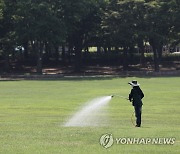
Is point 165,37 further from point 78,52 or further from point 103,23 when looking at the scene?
point 78,52

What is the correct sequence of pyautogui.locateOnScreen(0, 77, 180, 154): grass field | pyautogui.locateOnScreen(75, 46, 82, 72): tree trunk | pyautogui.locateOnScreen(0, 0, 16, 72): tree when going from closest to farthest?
pyautogui.locateOnScreen(0, 77, 180, 154): grass field → pyautogui.locateOnScreen(0, 0, 16, 72): tree → pyautogui.locateOnScreen(75, 46, 82, 72): tree trunk

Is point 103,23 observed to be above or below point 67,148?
above

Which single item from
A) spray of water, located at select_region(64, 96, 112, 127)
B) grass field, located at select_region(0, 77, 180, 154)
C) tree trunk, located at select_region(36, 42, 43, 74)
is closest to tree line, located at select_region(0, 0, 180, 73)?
tree trunk, located at select_region(36, 42, 43, 74)

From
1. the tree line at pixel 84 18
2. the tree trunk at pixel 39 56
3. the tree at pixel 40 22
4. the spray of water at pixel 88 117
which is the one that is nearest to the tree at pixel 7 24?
the tree line at pixel 84 18

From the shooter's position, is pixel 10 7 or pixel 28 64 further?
pixel 28 64

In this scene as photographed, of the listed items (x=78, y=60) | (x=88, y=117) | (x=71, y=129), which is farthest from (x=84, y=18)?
(x=71, y=129)

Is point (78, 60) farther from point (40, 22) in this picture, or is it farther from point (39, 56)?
point (40, 22)

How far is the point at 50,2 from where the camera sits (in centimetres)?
6675

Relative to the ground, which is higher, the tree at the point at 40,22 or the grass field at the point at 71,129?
the tree at the point at 40,22

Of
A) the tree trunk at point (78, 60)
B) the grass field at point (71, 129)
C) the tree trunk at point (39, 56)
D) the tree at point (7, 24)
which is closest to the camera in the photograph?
the grass field at point (71, 129)

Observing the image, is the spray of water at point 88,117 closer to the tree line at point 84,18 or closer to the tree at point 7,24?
the tree line at point 84,18

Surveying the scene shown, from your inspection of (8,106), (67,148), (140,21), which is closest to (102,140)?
(67,148)

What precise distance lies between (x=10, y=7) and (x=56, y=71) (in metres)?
12.6

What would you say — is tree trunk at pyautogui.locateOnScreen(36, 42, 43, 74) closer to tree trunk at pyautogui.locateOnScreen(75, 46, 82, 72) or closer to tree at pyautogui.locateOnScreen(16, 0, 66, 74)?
tree at pyautogui.locateOnScreen(16, 0, 66, 74)
